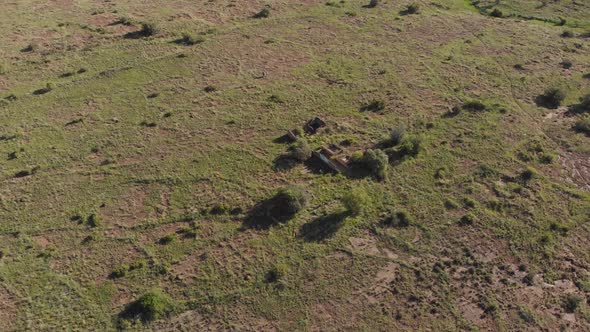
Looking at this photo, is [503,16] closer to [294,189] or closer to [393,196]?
[393,196]

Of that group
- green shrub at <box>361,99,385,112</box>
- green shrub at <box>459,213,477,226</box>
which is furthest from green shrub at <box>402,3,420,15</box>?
green shrub at <box>459,213,477,226</box>

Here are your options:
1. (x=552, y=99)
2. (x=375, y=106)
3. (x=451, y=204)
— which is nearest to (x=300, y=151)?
(x=375, y=106)

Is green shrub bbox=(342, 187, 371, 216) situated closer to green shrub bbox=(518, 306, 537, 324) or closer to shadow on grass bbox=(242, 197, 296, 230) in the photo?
shadow on grass bbox=(242, 197, 296, 230)

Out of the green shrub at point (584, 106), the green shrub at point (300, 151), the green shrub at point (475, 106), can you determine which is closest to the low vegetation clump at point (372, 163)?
the green shrub at point (300, 151)

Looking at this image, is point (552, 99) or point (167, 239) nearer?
point (167, 239)

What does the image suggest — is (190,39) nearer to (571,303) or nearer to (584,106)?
(584,106)
